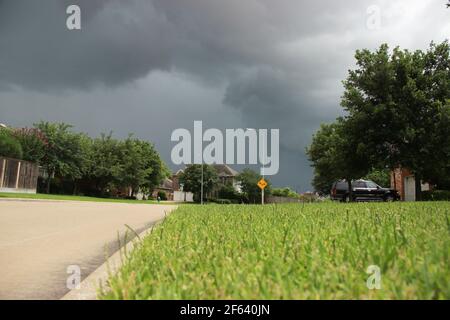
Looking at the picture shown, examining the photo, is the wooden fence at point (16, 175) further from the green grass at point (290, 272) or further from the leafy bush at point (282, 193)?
the leafy bush at point (282, 193)

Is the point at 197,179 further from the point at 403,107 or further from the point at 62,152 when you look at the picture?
the point at 403,107

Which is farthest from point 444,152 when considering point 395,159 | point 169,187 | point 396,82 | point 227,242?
point 169,187

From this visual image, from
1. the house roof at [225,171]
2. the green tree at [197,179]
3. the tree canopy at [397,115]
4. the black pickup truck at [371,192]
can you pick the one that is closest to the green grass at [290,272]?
the tree canopy at [397,115]

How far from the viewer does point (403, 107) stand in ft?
82.7

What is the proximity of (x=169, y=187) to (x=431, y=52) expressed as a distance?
10024 cm

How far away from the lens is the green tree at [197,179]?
75.4 meters

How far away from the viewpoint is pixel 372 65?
27547mm

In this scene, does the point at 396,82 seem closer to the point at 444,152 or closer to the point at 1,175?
the point at 444,152

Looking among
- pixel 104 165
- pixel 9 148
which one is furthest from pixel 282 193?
pixel 9 148

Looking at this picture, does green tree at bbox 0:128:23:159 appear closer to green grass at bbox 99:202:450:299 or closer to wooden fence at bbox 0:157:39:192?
wooden fence at bbox 0:157:39:192

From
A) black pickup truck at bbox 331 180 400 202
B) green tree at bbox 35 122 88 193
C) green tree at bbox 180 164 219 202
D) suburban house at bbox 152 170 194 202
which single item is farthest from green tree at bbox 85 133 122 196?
black pickup truck at bbox 331 180 400 202

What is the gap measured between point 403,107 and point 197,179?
53191 millimetres

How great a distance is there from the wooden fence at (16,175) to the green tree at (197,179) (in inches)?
1433
